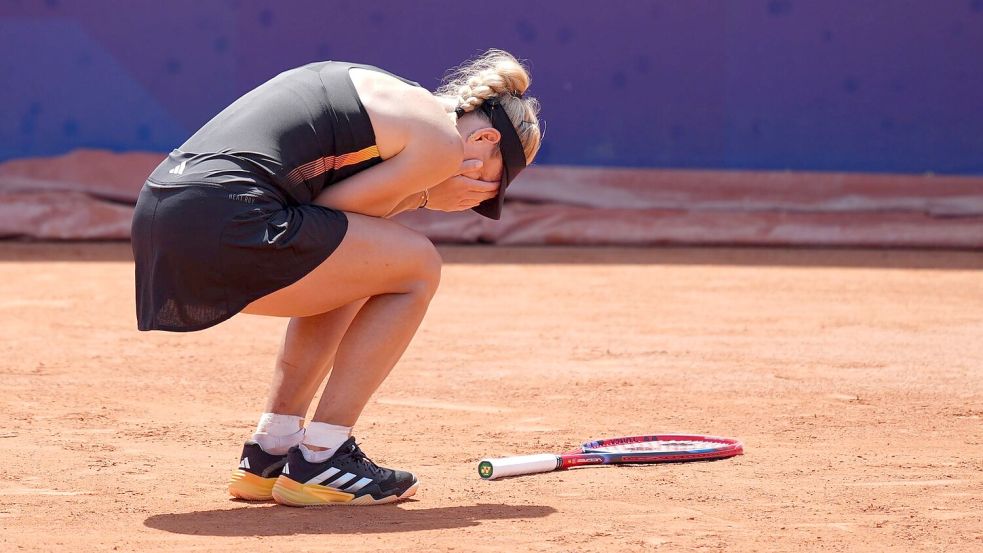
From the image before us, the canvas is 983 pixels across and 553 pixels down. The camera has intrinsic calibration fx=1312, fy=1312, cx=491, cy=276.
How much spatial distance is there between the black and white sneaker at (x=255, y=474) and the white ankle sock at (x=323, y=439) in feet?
0.51

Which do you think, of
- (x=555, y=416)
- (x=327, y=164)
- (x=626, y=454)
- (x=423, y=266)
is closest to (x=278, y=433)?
(x=423, y=266)

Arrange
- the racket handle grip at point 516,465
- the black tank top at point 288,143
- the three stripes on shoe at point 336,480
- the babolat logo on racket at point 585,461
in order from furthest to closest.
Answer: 1. the babolat logo on racket at point 585,461
2. the racket handle grip at point 516,465
3. the three stripes on shoe at point 336,480
4. the black tank top at point 288,143

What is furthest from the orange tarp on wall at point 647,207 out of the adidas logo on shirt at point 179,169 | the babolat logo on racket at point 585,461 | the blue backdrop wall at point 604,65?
the adidas logo on shirt at point 179,169

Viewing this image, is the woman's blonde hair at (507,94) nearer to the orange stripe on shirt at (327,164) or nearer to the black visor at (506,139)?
the black visor at (506,139)

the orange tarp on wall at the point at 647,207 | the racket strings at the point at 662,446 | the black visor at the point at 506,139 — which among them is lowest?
the racket strings at the point at 662,446

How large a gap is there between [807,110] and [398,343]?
7.62 meters

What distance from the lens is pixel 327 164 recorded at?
10.3ft

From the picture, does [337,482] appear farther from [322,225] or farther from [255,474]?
[322,225]

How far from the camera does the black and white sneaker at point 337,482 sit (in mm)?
3180

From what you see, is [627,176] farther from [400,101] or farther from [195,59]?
[400,101]

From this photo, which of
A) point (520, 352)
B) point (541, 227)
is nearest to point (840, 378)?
point (520, 352)

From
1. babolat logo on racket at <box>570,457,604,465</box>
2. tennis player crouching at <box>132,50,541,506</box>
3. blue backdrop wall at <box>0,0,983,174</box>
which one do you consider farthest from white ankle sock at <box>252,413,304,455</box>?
blue backdrop wall at <box>0,0,983,174</box>

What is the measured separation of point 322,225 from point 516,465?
87 centimetres

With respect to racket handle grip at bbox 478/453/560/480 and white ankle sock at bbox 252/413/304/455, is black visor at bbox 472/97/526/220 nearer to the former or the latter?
racket handle grip at bbox 478/453/560/480
